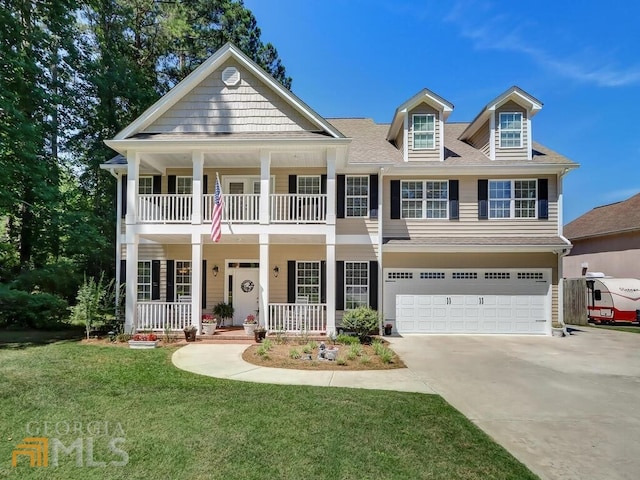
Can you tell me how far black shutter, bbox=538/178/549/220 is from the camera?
12.7 meters

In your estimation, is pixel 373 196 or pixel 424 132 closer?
pixel 373 196

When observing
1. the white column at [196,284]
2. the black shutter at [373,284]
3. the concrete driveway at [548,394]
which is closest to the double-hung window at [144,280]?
the white column at [196,284]

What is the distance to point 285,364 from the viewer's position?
26.2ft

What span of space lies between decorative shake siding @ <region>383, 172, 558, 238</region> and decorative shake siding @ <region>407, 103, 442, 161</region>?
82 cm

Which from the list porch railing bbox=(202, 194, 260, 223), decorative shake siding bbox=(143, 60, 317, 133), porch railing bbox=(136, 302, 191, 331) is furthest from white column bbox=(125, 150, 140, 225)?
porch railing bbox=(136, 302, 191, 331)

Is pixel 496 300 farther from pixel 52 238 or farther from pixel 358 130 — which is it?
pixel 52 238

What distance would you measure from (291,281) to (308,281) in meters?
0.63

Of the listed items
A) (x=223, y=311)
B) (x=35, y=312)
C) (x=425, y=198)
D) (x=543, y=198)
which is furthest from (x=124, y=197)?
(x=543, y=198)

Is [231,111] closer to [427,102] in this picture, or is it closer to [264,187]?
[264,187]

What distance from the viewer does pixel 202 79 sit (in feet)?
37.9

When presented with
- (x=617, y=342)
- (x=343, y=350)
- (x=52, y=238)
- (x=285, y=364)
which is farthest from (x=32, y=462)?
(x=617, y=342)

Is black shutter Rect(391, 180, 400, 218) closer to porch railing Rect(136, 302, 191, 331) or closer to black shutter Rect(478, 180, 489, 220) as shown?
black shutter Rect(478, 180, 489, 220)

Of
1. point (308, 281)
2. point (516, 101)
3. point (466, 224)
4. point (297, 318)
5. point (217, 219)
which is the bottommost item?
point (297, 318)

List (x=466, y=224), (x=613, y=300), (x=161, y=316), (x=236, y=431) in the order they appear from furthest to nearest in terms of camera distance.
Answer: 1. (x=613, y=300)
2. (x=466, y=224)
3. (x=161, y=316)
4. (x=236, y=431)
